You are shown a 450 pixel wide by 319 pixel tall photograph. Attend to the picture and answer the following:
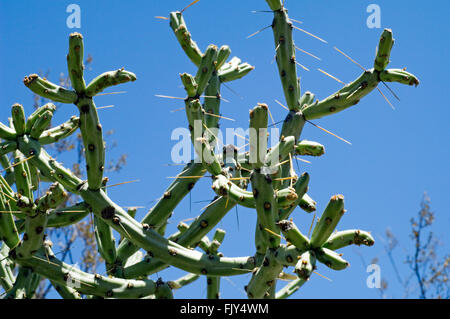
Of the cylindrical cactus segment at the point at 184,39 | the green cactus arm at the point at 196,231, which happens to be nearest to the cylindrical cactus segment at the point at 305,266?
the green cactus arm at the point at 196,231

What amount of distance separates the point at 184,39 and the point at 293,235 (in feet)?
6.71

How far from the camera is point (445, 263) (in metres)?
9.01

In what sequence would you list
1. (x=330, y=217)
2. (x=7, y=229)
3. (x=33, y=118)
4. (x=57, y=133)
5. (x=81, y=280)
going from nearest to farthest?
(x=330, y=217)
(x=81, y=280)
(x=7, y=229)
(x=33, y=118)
(x=57, y=133)

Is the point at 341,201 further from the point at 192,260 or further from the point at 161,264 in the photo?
the point at 161,264

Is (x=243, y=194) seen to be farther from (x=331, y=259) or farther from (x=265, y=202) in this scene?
(x=331, y=259)

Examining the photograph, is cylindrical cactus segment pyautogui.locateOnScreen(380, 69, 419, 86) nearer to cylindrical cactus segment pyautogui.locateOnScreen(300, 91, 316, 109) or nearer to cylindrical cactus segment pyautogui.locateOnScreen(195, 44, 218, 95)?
cylindrical cactus segment pyautogui.locateOnScreen(300, 91, 316, 109)

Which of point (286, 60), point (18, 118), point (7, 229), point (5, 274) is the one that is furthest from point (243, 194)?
point (5, 274)

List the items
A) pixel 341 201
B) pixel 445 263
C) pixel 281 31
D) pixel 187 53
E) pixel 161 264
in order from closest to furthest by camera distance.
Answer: pixel 341 201 < pixel 161 264 < pixel 281 31 < pixel 187 53 < pixel 445 263

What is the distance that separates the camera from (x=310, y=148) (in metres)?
3.95

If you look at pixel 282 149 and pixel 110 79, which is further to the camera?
pixel 282 149

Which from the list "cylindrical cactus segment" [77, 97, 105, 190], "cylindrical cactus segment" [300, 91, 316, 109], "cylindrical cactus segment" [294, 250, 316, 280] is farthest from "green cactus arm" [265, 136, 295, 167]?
"cylindrical cactus segment" [77, 97, 105, 190]

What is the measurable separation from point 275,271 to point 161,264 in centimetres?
96

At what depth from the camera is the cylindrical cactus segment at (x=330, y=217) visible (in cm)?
288
